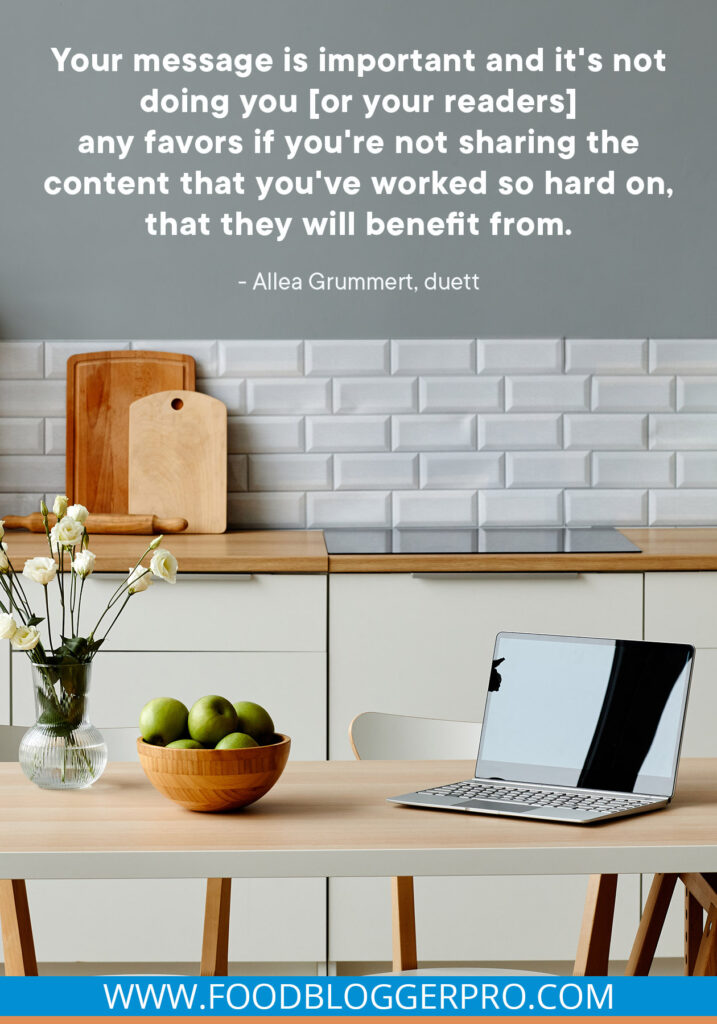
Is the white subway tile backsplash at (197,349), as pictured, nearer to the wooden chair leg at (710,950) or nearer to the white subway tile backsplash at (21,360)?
the white subway tile backsplash at (21,360)

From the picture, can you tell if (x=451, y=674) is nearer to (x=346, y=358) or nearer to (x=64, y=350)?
(x=346, y=358)

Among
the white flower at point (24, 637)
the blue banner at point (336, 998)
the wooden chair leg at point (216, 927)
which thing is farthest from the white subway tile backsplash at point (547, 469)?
the blue banner at point (336, 998)

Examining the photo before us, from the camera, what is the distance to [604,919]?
167 centimetres

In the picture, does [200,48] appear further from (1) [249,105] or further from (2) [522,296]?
(2) [522,296]

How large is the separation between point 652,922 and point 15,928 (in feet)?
3.12

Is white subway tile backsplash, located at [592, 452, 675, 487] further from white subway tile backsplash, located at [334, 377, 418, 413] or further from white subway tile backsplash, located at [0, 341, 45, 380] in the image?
white subway tile backsplash, located at [0, 341, 45, 380]

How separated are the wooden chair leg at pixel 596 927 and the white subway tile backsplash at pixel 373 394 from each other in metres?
2.05

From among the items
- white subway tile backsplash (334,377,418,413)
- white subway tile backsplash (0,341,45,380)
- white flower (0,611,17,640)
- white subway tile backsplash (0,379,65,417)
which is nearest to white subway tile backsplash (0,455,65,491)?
white subway tile backsplash (0,379,65,417)

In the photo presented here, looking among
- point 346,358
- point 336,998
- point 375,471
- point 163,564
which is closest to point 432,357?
point 346,358

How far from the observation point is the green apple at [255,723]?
151 cm

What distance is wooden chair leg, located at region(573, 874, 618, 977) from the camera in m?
1.64

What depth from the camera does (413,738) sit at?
2080 mm

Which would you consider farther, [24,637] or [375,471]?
[375,471]

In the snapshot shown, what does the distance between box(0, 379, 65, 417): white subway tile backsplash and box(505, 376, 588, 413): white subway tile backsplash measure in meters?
1.33
